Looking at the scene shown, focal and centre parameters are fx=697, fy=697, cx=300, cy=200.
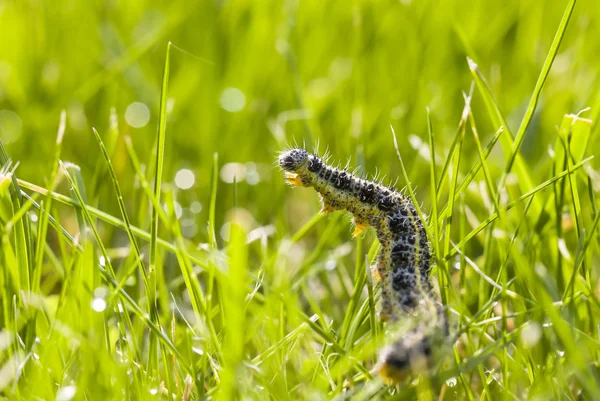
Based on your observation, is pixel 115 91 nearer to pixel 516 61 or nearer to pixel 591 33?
Answer: pixel 516 61

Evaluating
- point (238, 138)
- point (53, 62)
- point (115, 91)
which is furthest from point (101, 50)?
point (238, 138)

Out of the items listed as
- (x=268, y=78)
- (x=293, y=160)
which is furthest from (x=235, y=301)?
(x=268, y=78)

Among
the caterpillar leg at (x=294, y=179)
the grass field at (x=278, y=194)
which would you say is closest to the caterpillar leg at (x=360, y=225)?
the grass field at (x=278, y=194)

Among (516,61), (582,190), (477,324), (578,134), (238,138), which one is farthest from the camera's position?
(516,61)

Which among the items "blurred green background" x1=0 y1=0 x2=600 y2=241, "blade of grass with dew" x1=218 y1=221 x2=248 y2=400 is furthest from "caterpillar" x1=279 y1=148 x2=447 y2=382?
"blurred green background" x1=0 y1=0 x2=600 y2=241

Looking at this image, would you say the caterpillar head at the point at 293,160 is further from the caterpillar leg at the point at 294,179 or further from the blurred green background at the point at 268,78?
the blurred green background at the point at 268,78

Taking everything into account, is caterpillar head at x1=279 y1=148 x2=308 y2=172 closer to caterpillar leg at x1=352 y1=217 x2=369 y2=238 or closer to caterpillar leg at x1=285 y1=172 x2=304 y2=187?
caterpillar leg at x1=285 y1=172 x2=304 y2=187

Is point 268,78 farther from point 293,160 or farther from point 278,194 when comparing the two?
point 293,160
